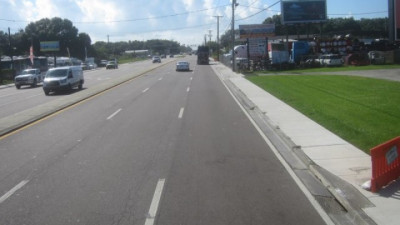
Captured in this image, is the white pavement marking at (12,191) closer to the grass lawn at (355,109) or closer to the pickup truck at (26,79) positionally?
the grass lawn at (355,109)

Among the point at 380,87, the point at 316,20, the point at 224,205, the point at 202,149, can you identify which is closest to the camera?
the point at 224,205

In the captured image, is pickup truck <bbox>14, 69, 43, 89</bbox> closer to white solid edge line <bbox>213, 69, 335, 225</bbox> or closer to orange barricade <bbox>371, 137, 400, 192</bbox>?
white solid edge line <bbox>213, 69, 335, 225</bbox>

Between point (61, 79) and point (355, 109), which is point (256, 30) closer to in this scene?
point (61, 79)

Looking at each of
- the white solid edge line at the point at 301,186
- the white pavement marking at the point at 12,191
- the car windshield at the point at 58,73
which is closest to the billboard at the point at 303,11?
the car windshield at the point at 58,73

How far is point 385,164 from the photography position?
7.82 m

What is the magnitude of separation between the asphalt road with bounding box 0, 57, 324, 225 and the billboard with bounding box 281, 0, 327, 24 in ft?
166

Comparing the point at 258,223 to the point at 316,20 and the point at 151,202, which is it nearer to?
the point at 151,202

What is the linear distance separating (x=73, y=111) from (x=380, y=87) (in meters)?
15.8

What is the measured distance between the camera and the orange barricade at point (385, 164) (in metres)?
7.59

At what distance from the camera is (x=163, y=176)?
357 inches

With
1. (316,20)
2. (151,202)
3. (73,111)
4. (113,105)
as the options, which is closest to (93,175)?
(151,202)

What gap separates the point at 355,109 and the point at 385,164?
9.81 metres

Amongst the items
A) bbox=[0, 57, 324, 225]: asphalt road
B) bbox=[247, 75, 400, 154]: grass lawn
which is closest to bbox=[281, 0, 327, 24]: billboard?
bbox=[247, 75, 400, 154]: grass lawn

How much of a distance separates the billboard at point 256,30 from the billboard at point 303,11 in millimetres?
3768
